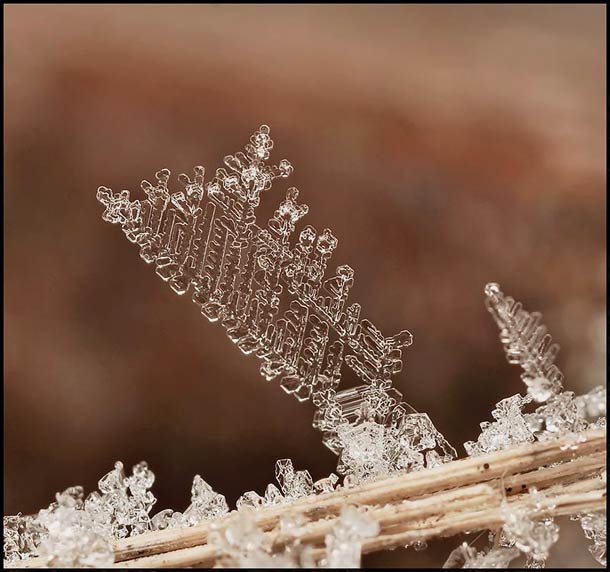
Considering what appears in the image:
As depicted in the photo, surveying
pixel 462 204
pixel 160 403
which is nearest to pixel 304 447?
pixel 160 403

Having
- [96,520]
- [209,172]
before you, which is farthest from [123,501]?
[209,172]

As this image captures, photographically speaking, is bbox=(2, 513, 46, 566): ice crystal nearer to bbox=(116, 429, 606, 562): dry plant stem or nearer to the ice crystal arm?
bbox=(116, 429, 606, 562): dry plant stem

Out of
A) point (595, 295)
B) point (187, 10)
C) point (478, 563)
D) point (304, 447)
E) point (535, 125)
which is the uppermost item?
point (187, 10)

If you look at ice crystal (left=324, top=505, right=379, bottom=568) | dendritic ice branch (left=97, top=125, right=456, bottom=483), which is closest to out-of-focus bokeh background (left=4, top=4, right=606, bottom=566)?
dendritic ice branch (left=97, top=125, right=456, bottom=483)

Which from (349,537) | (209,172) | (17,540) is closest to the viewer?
(349,537)

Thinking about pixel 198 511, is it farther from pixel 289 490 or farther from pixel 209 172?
pixel 209 172

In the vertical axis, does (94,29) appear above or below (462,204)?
above

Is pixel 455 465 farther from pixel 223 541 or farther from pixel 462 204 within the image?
pixel 462 204
